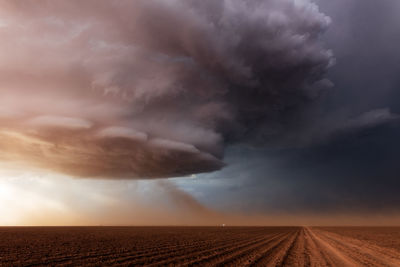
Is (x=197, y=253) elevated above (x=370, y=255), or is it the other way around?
(x=197, y=253)

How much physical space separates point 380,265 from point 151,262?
16.1 meters

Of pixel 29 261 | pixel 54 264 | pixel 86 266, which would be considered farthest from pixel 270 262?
pixel 29 261

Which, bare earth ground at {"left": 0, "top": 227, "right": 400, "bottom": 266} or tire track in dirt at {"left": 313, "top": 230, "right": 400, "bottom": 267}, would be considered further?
tire track in dirt at {"left": 313, "top": 230, "right": 400, "bottom": 267}

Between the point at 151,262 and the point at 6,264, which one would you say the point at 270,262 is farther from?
the point at 6,264

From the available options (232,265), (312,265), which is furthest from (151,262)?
(312,265)

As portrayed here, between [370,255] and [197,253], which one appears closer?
[197,253]

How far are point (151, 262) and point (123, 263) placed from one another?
1.86 m

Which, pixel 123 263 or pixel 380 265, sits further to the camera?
pixel 380 265

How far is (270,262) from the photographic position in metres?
21.6

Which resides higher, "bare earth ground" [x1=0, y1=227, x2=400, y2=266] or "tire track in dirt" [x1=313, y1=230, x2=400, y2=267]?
"bare earth ground" [x1=0, y1=227, x2=400, y2=266]

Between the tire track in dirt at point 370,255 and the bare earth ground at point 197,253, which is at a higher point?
the bare earth ground at point 197,253

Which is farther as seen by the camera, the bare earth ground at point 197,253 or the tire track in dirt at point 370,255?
the tire track in dirt at point 370,255

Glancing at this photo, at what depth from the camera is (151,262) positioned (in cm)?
2131

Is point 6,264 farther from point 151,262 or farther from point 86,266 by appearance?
point 151,262
